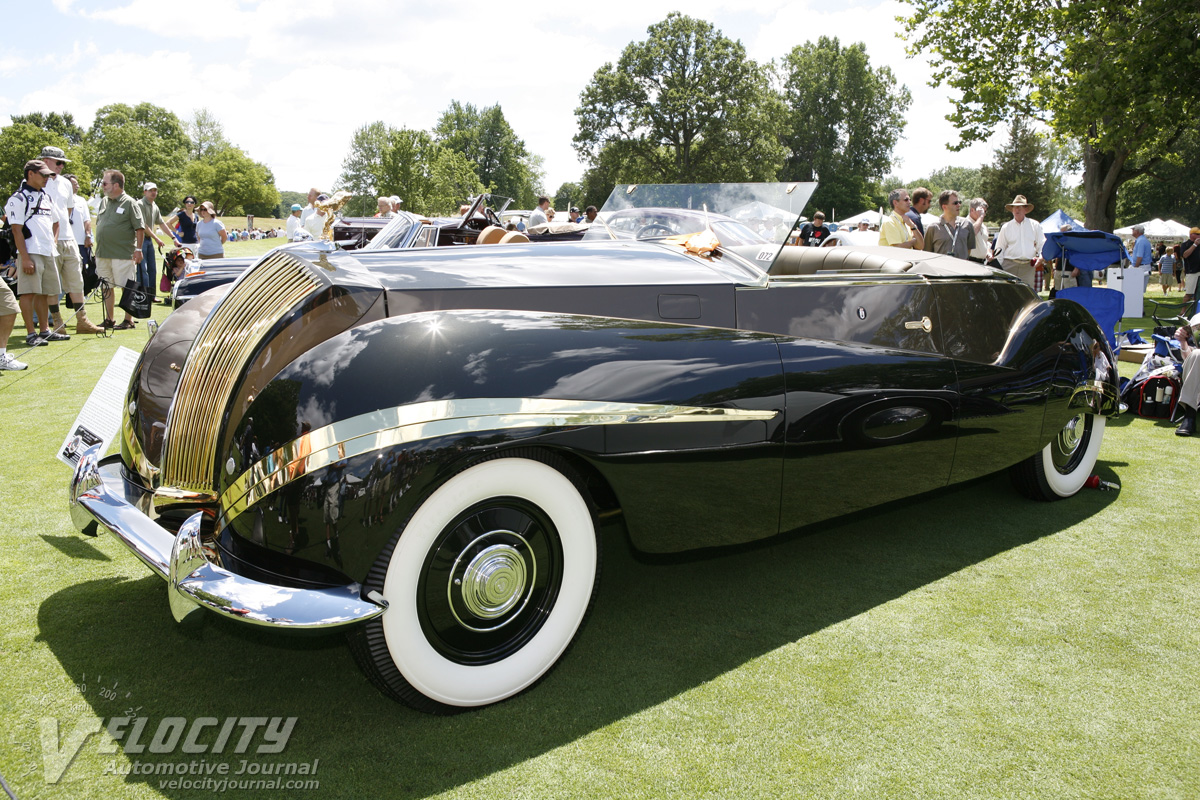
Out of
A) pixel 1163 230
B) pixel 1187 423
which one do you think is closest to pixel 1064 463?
pixel 1187 423

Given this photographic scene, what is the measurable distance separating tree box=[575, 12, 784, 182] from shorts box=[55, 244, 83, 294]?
4270 cm

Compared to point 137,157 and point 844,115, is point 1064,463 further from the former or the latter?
point 137,157

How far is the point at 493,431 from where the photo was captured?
1.95 meters

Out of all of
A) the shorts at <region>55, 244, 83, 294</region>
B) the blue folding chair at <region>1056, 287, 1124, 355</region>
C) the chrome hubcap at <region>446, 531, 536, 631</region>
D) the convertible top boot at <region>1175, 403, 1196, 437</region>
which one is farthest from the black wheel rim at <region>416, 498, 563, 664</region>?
the shorts at <region>55, 244, 83, 294</region>

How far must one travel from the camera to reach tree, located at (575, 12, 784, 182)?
4806 cm

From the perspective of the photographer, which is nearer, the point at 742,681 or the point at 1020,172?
the point at 742,681

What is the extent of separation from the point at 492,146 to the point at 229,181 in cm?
2799

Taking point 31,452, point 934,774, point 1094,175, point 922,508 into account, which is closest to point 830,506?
point 934,774

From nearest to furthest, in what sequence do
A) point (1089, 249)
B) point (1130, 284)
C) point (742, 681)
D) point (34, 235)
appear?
point (742, 681) → point (34, 235) → point (1089, 249) → point (1130, 284)

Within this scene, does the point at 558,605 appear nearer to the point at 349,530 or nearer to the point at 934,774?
the point at 349,530

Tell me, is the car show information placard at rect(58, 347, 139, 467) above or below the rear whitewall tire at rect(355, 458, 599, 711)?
above

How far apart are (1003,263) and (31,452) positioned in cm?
943

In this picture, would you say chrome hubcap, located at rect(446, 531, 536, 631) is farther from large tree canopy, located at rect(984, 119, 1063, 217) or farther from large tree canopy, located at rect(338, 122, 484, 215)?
large tree canopy, located at rect(984, 119, 1063, 217)

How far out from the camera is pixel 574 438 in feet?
6.88
